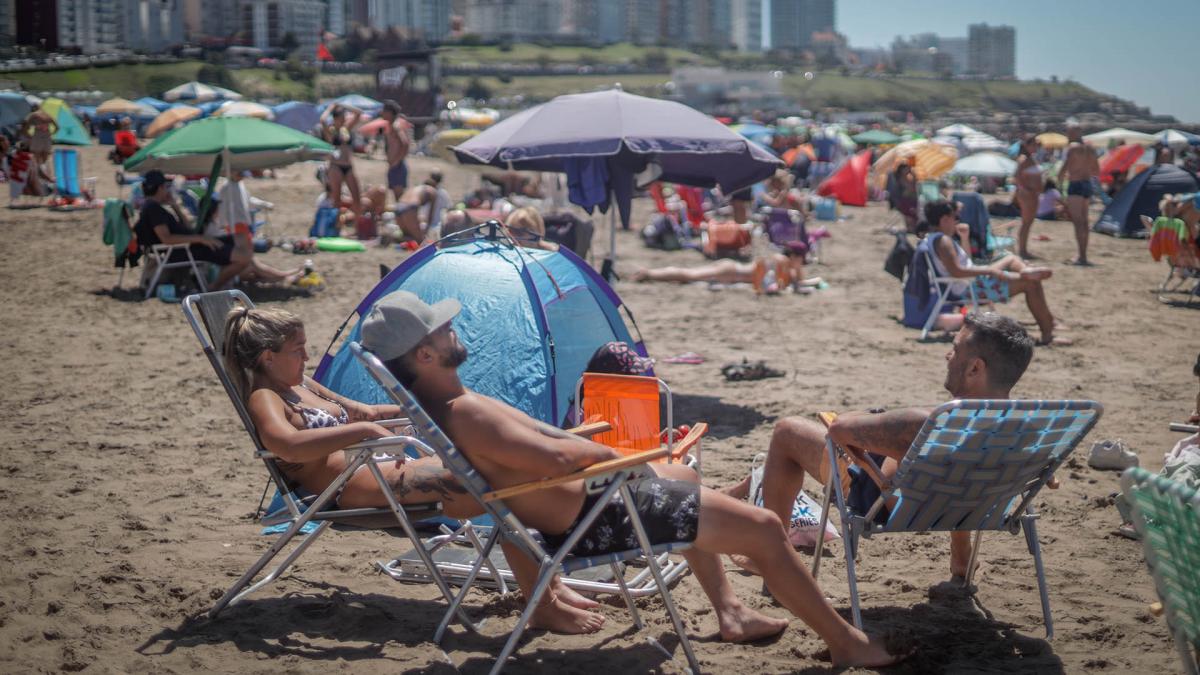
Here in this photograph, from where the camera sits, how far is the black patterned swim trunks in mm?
3236

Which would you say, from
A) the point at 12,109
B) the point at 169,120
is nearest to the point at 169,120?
the point at 169,120

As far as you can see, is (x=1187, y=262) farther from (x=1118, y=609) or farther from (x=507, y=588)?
(x=507, y=588)

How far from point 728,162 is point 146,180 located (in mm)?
5440

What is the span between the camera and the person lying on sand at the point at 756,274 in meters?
11.4

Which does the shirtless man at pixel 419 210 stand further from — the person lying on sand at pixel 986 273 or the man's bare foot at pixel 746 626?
the man's bare foot at pixel 746 626

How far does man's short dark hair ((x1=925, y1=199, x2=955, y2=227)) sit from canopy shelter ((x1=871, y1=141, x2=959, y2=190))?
1118 centimetres

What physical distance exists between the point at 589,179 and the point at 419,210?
21.5 feet

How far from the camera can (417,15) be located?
162 metres

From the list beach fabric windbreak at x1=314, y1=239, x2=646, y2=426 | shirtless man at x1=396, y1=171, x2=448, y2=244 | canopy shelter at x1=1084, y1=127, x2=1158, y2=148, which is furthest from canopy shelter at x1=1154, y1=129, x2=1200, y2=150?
beach fabric windbreak at x1=314, y1=239, x2=646, y2=426

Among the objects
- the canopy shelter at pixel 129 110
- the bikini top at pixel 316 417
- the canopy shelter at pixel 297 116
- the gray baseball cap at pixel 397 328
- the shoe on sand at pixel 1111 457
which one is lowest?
the shoe on sand at pixel 1111 457

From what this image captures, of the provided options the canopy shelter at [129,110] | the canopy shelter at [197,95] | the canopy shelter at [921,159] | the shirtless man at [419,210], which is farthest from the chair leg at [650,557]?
the canopy shelter at [197,95]

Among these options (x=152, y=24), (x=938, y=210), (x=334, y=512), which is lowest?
(x=334, y=512)

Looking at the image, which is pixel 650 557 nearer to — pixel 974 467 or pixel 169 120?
pixel 974 467

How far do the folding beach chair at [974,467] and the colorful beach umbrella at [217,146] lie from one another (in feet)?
27.5
